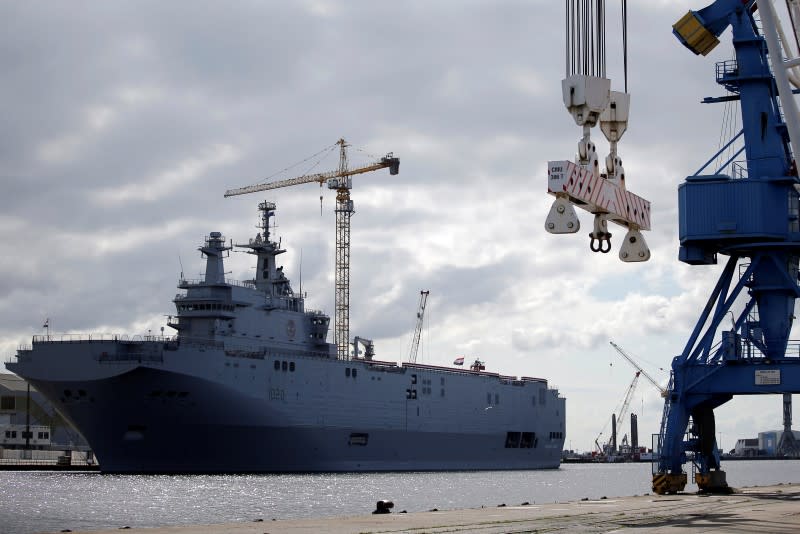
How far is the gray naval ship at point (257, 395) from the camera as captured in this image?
2635 inches

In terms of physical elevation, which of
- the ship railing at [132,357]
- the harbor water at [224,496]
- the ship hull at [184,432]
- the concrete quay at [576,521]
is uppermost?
the ship railing at [132,357]

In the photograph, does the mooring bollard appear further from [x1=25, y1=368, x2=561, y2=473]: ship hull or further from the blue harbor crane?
[x1=25, y1=368, x2=561, y2=473]: ship hull

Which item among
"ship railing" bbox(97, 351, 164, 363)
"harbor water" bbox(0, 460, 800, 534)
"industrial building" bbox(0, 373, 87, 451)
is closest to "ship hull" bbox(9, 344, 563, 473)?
"ship railing" bbox(97, 351, 164, 363)

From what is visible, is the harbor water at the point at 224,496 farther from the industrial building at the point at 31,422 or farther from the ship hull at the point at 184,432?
the industrial building at the point at 31,422

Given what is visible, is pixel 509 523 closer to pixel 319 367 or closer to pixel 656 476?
pixel 656 476

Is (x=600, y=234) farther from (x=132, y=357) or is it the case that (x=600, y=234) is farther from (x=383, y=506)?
(x=132, y=357)

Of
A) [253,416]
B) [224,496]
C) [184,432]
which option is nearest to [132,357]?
[184,432]

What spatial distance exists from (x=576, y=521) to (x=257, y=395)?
154 feet

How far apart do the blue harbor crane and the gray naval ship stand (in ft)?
112

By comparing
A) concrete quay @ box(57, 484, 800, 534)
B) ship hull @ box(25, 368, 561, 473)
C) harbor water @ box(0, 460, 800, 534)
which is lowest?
harbor water @ box(0, 460, 800, 534)

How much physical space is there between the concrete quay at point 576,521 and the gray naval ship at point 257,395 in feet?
127

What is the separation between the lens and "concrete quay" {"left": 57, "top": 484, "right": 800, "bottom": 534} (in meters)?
23.4

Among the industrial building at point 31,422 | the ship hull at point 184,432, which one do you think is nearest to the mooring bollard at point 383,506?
the ship hull at point 184,432

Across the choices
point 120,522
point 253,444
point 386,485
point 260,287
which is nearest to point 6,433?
point 260,287
